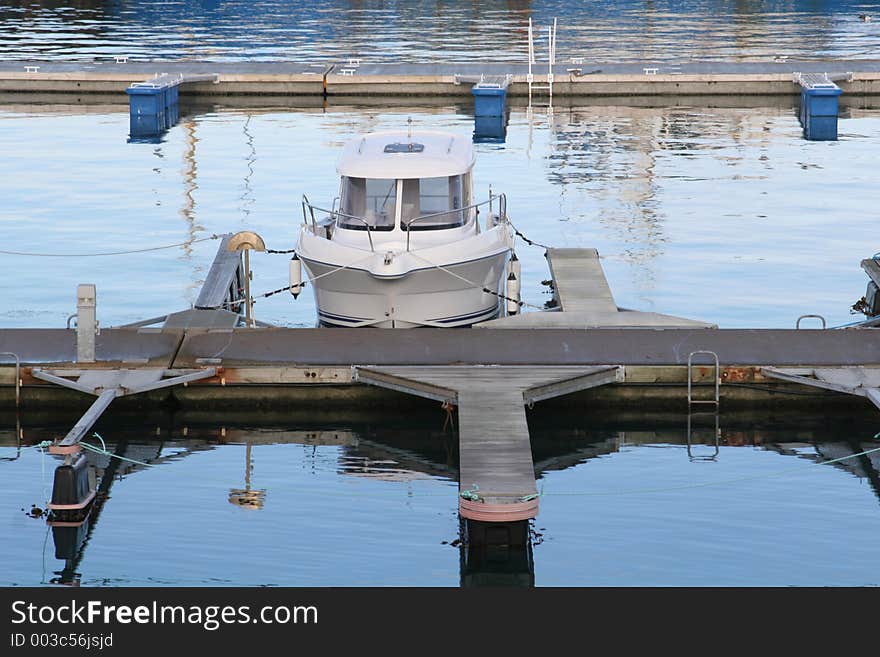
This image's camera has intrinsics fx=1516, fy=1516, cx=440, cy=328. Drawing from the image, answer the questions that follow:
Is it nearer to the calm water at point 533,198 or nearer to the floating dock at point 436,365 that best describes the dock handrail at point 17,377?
the floating dock at point 436,365

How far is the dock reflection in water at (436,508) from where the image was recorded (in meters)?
15.1

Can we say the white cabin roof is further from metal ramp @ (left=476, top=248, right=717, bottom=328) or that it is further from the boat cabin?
metal ramp @ (left=476, top=248, right=717, bottom=328)

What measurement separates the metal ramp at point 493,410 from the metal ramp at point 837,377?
2147 mm

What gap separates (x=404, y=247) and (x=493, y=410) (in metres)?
5.25

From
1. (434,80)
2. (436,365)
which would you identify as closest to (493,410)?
(436,365)

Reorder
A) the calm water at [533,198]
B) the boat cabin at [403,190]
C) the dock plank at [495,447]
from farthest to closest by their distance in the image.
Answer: the calm water at [533,198]
the boat cabin at [403,190]
the dock plank at [495,447]

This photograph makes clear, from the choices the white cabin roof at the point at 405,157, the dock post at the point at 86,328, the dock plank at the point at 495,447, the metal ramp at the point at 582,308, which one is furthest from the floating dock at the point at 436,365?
the white cabin roof at the point at 405,157

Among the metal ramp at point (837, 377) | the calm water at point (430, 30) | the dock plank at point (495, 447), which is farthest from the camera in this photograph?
the calm water at point (430, 30)

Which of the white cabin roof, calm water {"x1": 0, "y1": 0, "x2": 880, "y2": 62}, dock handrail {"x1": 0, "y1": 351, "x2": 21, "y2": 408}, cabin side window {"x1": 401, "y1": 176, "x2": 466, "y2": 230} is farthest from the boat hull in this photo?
calm water {"x1": 0, "y1": 0, "x2": 880, "y2": 62}

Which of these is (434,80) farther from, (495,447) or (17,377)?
(495,447)

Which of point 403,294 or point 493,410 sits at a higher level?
point 403,294

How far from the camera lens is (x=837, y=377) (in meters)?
19.3

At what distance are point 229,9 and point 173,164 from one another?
206ft

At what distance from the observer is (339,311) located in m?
22.9
